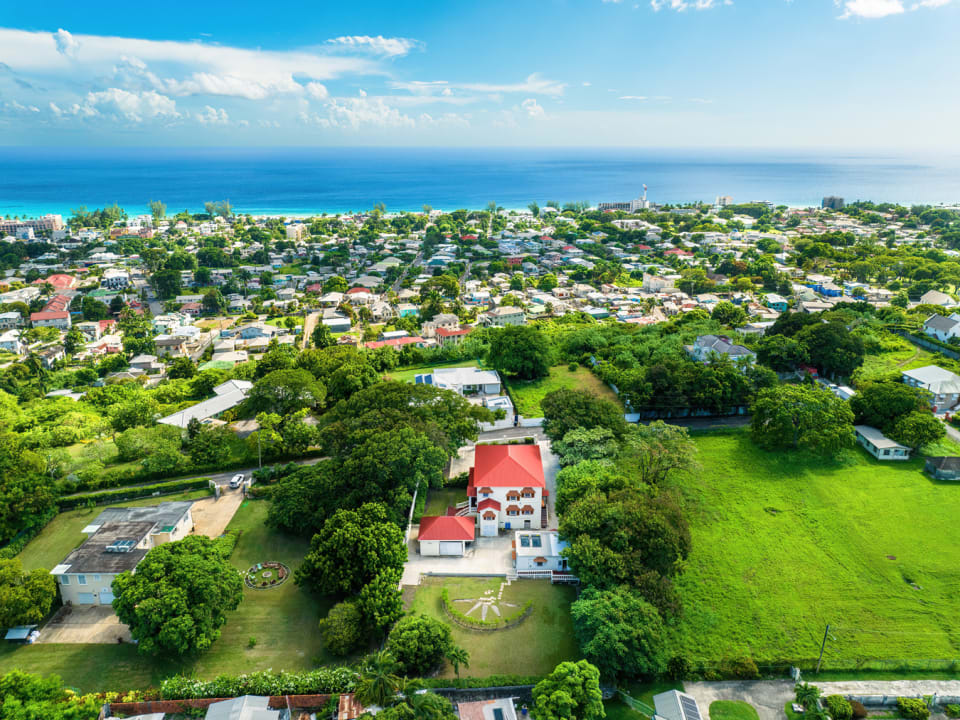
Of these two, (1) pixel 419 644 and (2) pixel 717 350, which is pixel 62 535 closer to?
(1) pixel 419 644

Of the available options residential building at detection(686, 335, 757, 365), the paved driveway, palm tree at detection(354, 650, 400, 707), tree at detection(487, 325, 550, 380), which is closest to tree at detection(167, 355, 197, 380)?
tree at detection(487, 325, 550, 380)

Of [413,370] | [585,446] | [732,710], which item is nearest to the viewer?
[732,710]

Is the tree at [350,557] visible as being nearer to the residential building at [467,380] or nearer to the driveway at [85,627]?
the driveway at [85,627]

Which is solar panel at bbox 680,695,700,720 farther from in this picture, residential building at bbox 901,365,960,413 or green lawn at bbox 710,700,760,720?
residential building at bbox 901,365,960,413

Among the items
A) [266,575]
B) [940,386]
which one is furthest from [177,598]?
[940,386]

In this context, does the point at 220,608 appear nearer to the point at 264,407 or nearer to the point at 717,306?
the point at 264,407


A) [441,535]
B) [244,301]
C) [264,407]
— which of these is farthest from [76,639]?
[244,301]

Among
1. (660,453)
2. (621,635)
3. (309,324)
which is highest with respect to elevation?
(660,453)
